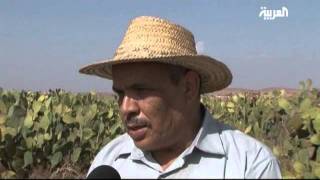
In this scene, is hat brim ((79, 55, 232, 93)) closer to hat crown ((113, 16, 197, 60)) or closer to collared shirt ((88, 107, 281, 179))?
hat crown ((113, 16, 197, 60))

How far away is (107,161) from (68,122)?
2.21m

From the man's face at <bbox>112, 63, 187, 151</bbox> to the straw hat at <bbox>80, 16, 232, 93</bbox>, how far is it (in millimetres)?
53

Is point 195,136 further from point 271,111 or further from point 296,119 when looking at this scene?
point 271,111

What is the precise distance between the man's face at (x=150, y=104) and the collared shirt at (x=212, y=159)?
0.10 m

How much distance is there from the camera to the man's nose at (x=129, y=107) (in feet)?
9.09

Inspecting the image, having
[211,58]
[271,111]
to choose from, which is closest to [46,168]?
[211,58]

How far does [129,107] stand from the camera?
109 inches

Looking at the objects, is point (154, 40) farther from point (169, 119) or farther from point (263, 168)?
point (263, 168)

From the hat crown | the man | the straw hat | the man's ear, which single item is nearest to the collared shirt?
the man

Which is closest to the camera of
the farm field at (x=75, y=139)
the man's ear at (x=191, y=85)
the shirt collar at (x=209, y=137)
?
the shirt collar at (x=209, y=137)

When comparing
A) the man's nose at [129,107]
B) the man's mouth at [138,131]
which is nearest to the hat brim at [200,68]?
the man's nose at [129,107]

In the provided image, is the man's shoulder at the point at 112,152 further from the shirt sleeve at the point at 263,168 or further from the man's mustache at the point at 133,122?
the shirt sleeve at the point at 263,168

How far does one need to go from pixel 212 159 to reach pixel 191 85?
34cm

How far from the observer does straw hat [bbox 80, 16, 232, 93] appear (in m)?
2.88
